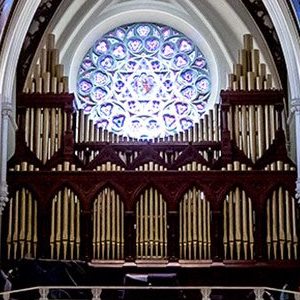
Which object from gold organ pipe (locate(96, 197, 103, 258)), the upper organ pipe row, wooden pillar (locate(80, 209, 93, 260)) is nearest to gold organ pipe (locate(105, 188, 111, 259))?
the upper organ pipe row

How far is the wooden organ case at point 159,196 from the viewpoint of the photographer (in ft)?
62.3

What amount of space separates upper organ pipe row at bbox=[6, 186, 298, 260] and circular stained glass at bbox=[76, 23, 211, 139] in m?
3.67

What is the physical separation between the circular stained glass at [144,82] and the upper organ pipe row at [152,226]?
3670mm

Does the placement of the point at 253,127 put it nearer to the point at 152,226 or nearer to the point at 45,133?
the point at 152,226

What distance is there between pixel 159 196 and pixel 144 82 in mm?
4711

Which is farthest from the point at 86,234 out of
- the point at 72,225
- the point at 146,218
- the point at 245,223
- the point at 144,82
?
the point at 144,82

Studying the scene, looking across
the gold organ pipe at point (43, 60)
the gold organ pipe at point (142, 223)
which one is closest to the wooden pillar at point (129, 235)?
the gold organ pipe at point (142, 223)

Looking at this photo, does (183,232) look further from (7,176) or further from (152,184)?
(7,176)

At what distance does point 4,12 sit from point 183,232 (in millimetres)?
4956

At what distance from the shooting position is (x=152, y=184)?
19.6 meters

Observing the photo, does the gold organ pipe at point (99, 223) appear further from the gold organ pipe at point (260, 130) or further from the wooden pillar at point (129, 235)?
the gold organ pipe at point (260, 130)

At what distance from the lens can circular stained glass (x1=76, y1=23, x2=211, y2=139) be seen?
916 inches

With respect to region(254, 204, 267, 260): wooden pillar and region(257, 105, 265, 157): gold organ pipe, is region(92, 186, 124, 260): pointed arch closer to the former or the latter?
region(254, 204, 267, 260): wooden pillar

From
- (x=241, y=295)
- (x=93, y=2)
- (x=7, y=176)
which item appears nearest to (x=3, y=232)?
(x=7, y=176)
